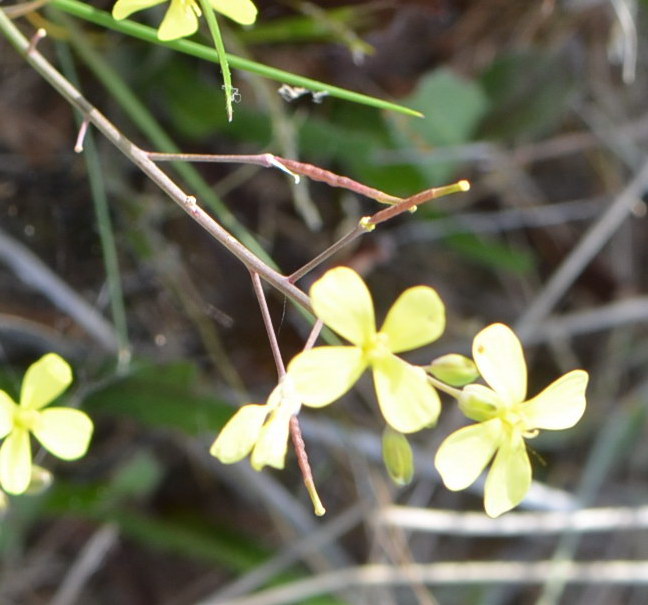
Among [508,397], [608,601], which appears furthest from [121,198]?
[608,601]

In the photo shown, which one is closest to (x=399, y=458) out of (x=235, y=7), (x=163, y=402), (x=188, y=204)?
(x=188, y=204)

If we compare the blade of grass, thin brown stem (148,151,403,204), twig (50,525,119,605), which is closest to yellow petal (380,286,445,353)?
thin brown stem (148,151,403,204)

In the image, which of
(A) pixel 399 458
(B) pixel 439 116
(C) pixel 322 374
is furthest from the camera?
(B) pixel 439 116

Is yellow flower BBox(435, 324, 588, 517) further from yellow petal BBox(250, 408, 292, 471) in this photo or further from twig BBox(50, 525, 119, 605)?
twig BBox(50, 525, 119, 605)

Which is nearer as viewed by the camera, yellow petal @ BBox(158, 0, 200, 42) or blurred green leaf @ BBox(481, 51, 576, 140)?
yellow petal @ BBox(158, 0, 200, 42)

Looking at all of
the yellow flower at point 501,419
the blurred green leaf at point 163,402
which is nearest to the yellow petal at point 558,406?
the yellow flower at point 501,419

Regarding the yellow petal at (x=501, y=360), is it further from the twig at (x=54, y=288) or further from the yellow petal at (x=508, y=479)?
the twig at (x=54, y=288)

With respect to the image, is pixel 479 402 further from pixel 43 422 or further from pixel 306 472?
pixel 43 422
